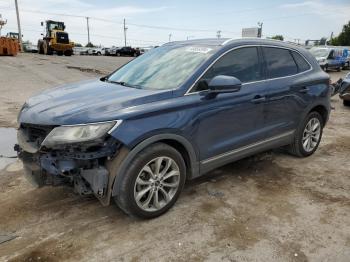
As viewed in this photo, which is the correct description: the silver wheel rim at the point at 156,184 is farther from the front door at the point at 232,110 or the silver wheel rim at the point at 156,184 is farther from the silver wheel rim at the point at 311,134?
the silver wheel rim at the point at 311,134

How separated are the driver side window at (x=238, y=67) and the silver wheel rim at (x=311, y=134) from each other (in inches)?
59.0

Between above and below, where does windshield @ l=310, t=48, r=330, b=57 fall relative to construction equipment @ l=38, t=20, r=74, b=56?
below

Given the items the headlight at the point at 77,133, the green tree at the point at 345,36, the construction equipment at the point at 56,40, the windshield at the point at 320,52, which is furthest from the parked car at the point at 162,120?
the green tree at the point at 345,36

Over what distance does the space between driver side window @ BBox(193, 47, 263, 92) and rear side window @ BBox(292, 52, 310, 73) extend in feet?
3.08

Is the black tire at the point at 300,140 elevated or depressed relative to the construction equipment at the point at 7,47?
depressed

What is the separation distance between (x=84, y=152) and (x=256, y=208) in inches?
76.8

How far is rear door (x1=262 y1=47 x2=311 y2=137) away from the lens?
170 inches

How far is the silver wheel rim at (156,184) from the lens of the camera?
322 centimetres

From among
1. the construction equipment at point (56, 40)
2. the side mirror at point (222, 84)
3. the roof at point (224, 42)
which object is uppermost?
the construction equipment at point (56, 40)

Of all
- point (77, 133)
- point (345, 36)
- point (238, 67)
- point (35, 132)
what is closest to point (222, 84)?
point (238, 67)

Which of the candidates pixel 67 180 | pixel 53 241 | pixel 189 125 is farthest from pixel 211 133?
pixel 53 241

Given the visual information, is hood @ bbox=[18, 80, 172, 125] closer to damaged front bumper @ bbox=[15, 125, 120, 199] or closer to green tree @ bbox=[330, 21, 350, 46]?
damaged front bumper @ bbox=[15, 125, 120, 199]

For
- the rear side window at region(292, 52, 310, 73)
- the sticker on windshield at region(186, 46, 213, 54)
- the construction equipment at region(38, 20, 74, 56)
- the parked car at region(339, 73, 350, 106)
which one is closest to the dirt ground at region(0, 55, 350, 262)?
the rear side window at region(292, 52, 310, 73)

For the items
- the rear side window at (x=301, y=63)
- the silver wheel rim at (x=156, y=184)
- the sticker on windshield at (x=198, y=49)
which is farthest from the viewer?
the rear side window at (x=301, y=63)
